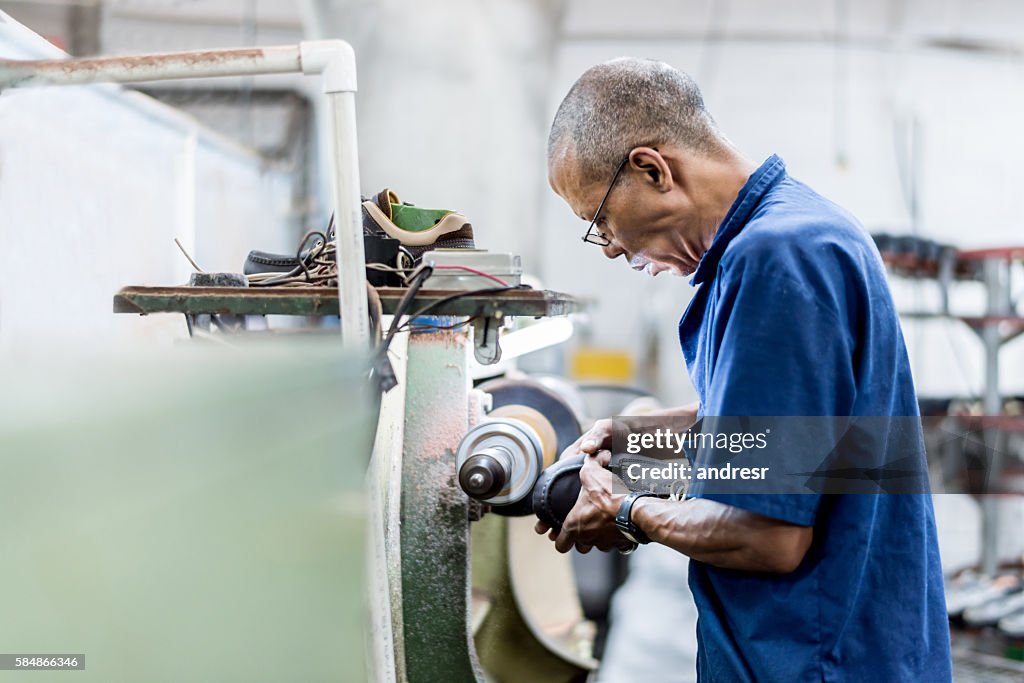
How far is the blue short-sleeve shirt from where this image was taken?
0.80 metres

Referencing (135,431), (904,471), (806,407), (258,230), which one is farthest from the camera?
(258,230)

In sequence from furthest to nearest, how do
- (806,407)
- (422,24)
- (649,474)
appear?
1. (422,24)
2. (649,474)
3. (806,407)

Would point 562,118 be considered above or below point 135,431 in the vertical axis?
above

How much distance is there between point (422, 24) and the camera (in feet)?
8.84

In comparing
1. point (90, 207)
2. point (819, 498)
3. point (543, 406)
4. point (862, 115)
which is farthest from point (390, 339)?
point (862, 115)

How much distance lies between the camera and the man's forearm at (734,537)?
0.81 meters

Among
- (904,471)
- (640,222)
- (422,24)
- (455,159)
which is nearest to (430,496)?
(640,222)

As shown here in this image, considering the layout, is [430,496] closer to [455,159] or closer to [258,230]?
[455,159]

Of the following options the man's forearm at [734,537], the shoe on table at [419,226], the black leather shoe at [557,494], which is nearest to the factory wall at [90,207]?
the shoe on table at [419,226]

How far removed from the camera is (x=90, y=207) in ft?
5.44

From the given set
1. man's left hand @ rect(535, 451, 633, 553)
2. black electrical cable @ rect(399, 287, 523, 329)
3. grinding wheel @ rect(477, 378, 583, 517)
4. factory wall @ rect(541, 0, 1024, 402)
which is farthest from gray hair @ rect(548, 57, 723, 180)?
factory wall @ rect(541, 0, 1024, 402)

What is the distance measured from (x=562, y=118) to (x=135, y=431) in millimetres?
656

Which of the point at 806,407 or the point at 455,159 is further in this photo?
the point at 455,159

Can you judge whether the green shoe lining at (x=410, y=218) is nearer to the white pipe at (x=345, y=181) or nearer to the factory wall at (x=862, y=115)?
the white pipe at (x=345, y=181)
